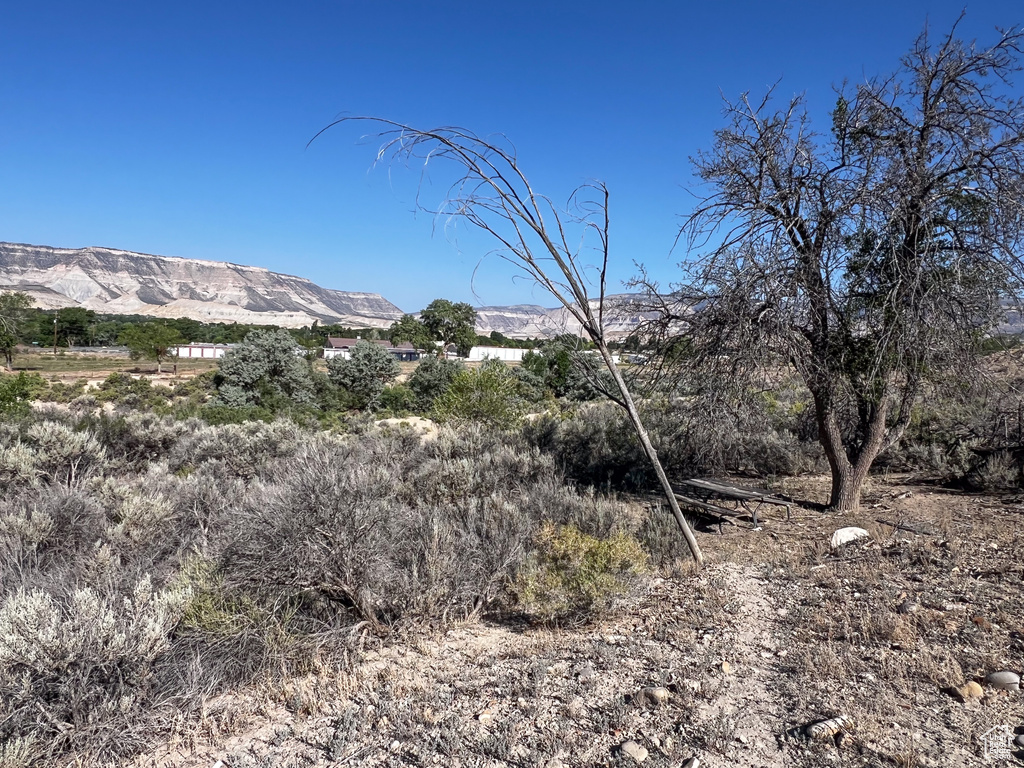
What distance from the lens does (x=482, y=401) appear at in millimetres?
14352

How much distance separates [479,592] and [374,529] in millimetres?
949

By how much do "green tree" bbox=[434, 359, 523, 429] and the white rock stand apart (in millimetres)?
8468

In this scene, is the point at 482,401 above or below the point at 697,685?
above

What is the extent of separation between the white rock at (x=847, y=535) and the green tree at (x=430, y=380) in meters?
22.3

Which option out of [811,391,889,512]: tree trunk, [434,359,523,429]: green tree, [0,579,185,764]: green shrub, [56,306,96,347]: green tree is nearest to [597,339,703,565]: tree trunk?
[811,391,889,512]: tree trunk

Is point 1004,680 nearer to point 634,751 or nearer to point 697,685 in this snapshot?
point 697,685

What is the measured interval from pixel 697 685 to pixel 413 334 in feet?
226

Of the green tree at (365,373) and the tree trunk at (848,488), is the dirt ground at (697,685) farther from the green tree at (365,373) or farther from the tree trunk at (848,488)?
the green tree at (365,373)

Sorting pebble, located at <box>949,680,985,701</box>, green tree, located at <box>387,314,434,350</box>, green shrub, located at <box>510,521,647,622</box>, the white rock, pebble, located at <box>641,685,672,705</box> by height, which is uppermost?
green tree, located at <box>387,314,434,350</box>

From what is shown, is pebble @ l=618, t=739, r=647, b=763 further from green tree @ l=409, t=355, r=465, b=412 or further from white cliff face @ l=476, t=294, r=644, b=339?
green tree @ l=409, t=355, r=465, b=412

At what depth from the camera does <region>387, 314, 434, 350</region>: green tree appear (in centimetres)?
6453

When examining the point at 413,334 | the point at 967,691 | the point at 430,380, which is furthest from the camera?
the point at 413,334

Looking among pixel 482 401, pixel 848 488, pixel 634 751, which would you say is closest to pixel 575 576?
pixel 634 751

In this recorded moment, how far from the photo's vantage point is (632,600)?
4434 mm
